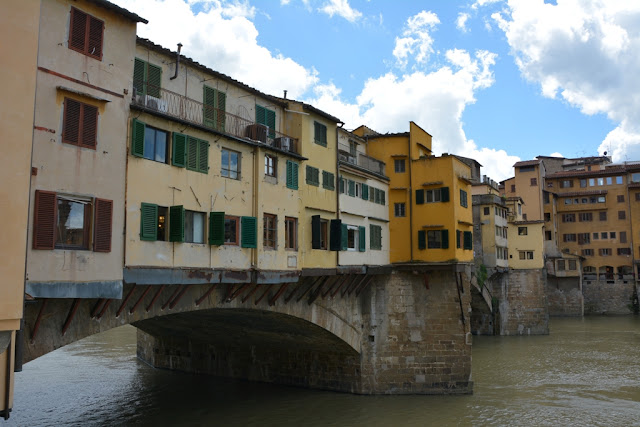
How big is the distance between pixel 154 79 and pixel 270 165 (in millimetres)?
5622

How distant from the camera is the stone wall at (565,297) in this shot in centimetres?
7050

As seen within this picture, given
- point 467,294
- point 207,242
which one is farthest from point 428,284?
point 207,242

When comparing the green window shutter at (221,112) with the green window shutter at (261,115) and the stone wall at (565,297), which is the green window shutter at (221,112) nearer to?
the green window shutter at (261,115)

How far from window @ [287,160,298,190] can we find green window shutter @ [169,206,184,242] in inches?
252

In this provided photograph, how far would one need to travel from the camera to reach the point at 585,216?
7588cm

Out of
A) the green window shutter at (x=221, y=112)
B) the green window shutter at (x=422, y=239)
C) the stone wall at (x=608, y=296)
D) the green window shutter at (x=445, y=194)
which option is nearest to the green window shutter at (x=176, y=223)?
the green window shutter at (x=221, y=112)

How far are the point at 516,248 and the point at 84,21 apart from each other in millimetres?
51641

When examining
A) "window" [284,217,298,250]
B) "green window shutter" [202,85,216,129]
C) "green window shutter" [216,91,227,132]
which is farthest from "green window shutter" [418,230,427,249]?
"green window shutter" [202,85,216,129]

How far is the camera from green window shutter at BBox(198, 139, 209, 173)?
A: 18125mm

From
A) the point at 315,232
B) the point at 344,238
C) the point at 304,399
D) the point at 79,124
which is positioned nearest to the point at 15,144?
the point at 79,124

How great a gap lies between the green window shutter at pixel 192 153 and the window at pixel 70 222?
3.68 metres

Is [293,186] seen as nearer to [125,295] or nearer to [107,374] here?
[125,295]

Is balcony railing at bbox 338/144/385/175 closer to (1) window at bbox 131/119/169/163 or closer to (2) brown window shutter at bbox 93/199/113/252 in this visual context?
(1) window at bbox 131/119/169/163

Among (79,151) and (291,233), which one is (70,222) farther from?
(291,233)
